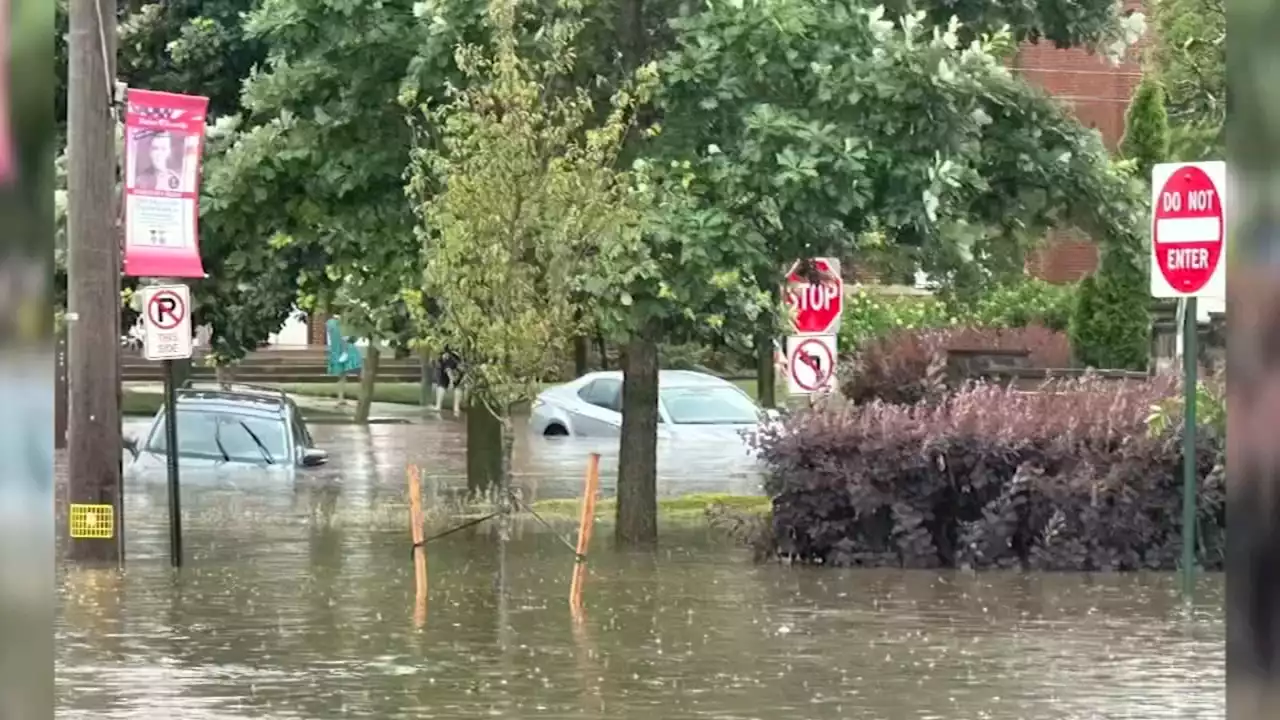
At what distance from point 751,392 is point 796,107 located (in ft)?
99.1

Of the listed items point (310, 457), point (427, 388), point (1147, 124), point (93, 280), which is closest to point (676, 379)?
point (1147, 124)

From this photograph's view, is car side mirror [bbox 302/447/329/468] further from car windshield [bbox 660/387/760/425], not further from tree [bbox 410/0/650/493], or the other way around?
tree [bbox 410/0/650/493]

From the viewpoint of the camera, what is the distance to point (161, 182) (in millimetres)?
15008

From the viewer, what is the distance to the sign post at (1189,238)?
12.2 metres

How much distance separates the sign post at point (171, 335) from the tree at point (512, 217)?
2.51 meters

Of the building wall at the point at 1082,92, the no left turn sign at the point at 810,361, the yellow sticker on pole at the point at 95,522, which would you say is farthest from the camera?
the building wall at the point at 1082,92

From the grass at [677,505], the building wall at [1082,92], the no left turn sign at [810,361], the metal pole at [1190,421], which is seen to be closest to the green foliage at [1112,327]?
the grass at [677,505]

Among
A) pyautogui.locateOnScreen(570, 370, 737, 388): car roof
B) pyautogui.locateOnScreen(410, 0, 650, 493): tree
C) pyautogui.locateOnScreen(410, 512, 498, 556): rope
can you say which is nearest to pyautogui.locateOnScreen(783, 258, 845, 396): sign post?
pyautogui.locateOnScreen(410, 0, 650, 493): tree

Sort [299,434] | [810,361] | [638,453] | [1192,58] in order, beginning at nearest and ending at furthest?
[810,361] < [638,453] < [1192,58] < [299,434]

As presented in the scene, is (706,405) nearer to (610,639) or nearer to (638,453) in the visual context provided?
(638,453)

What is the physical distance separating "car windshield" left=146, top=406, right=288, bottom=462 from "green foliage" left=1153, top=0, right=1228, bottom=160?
1065 cm

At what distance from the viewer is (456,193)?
43.3ft

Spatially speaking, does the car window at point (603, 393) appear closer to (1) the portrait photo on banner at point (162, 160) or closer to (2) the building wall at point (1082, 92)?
(2) the building wall at point (1082, 92)

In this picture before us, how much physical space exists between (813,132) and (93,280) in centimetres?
568
